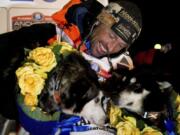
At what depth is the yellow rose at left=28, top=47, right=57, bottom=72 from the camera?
117 centimetres

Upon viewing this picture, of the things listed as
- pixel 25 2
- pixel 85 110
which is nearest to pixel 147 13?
pixel 25 2

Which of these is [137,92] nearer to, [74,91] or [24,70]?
[74,91]

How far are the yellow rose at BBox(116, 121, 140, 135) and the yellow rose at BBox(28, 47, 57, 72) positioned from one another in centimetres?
26

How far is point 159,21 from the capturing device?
8.68 ft

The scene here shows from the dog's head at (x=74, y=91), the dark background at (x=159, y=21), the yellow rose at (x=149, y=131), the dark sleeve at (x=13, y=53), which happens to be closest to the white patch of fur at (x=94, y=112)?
the dog's head at (x=74, y=91)

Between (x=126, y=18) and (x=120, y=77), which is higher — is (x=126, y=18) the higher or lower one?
the higher one

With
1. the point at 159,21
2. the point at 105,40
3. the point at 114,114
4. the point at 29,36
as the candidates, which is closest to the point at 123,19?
the point at 105,40

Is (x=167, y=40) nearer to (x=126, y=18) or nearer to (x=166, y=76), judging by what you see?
(x=126, y=18)

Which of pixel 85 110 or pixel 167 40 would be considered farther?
pixel 167 40

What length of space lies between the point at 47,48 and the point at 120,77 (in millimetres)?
238

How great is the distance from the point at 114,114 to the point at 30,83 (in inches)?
10.4

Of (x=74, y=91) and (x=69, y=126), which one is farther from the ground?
(x=74, y=91)

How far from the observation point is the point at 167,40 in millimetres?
2645

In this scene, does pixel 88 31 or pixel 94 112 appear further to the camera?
pixel 88 31
